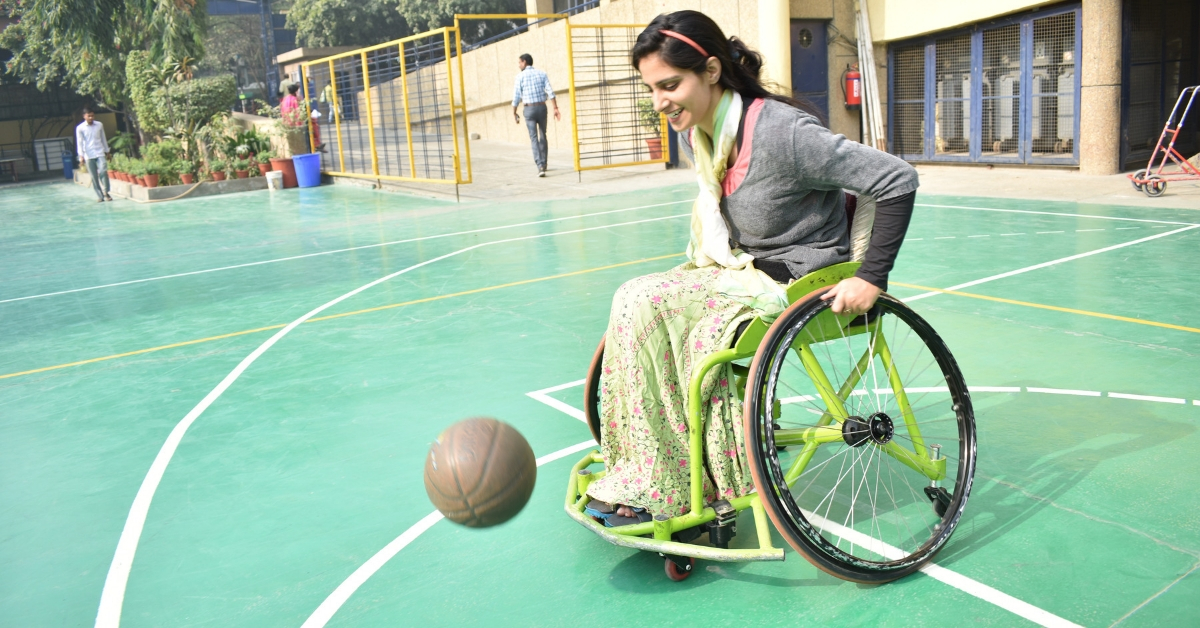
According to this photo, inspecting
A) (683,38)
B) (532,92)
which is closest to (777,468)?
(683,38)

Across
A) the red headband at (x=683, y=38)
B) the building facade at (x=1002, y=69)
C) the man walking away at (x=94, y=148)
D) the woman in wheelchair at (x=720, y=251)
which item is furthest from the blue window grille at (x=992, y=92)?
the man walking away at (x=94, y=148)

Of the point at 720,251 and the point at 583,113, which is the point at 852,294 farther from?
the point at 583,113

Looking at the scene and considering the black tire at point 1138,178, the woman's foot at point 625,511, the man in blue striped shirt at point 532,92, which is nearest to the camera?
the woman's foot at point 625,511

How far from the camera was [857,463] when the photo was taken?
3512mm

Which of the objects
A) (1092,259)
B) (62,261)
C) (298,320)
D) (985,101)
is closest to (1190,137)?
(985,101)

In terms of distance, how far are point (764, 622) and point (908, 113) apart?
13863 millimetres

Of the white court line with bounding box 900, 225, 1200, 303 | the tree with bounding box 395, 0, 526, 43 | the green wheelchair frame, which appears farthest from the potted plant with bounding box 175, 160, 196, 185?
the green wheelchair frame

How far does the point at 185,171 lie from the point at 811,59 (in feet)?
38.2

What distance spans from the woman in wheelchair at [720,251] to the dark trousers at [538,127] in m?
12.1

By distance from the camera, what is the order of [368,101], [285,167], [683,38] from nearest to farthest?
[683,38]
[368,101]
[285,167]

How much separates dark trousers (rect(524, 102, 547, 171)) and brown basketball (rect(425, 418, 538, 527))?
12414 mm

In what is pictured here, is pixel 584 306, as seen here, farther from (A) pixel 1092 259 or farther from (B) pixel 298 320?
(A) pixel 1092 259

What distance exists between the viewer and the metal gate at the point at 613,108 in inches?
647

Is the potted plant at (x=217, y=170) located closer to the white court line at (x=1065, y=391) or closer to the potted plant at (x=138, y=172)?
the potted plant at (x=138, y=172)
